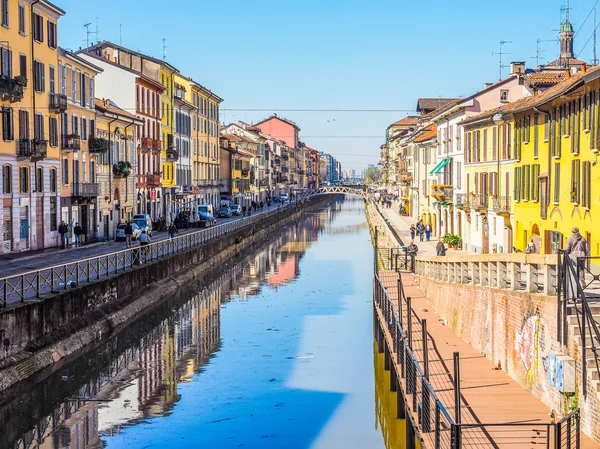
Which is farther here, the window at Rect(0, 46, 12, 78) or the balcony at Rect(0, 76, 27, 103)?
the window at Rect(0, 46, 12, 78)

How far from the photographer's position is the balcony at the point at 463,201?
159ft

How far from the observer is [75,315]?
86.5 ft

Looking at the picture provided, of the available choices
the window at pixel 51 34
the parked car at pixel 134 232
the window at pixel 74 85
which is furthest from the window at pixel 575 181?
the parked car at pixel 134 232

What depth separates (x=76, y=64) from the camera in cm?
4806

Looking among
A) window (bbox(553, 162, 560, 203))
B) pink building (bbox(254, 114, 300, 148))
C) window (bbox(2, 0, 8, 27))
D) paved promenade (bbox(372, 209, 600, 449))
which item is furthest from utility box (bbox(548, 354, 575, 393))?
pink building (bbox(254, 114, 300, 148))

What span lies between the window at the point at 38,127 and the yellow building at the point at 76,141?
122cm

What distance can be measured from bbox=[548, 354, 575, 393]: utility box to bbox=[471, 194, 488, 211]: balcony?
30.3 m

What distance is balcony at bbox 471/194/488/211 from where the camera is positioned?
1734 inches

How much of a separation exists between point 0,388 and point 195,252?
27665 millimetres

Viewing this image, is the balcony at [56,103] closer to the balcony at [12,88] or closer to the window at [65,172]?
A: the window at [65,172]

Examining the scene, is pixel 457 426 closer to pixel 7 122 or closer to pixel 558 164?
pixel 558 164

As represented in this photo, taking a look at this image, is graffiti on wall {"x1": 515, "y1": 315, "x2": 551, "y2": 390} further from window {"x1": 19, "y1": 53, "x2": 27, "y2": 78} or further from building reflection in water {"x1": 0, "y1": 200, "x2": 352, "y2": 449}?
window {"x1": 19, "y1": 53, "x2": 27, "y2": 78}

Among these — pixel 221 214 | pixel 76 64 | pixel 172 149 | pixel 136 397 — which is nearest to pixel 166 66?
pixel 172 149

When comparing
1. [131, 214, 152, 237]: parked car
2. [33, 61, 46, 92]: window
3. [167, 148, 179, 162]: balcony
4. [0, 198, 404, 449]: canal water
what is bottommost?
[0, 198, 404, 449]: canal water
